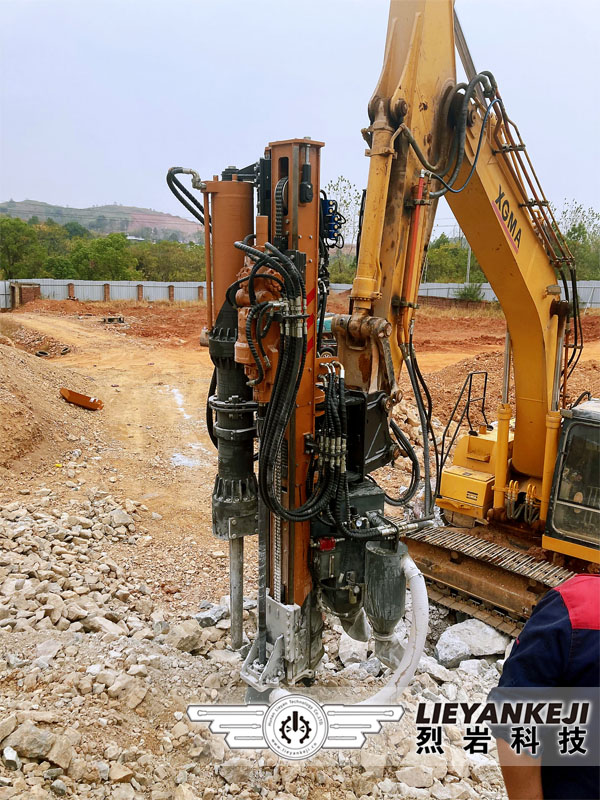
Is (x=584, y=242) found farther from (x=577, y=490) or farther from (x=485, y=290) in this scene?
(x=577, y=490)

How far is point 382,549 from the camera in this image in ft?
10.8

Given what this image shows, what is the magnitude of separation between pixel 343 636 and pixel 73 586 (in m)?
2.08

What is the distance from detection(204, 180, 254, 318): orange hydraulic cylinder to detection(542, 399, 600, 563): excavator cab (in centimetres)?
300

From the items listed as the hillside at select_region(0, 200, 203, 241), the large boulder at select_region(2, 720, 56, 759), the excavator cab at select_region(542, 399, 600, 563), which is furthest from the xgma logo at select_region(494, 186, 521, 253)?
the hillside at select_region(0, 200, 203, 241)

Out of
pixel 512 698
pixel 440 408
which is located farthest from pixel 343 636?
pixel 440 408

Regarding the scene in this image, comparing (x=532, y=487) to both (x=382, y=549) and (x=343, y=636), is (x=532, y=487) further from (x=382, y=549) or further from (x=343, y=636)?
(x=382, y=549)

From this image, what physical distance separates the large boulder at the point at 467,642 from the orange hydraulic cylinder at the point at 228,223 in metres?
3.10

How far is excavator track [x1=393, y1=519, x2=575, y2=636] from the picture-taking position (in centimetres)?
495

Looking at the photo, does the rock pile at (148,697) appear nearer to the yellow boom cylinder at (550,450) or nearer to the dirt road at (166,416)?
the dirt road at (166,416)

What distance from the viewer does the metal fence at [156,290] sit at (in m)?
29.3

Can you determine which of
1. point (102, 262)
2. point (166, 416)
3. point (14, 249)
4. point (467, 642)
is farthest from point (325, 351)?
point (14, 249)

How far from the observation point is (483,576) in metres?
5.27

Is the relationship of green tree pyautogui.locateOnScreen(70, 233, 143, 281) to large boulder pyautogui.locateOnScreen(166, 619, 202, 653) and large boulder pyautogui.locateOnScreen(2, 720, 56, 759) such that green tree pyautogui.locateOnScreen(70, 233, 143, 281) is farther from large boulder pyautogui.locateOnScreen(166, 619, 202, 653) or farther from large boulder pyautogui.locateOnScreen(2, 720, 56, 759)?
large boulder pyautogui.locateOnScreen(2, 720, 56, 759)

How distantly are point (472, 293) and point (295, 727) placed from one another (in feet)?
89.4
